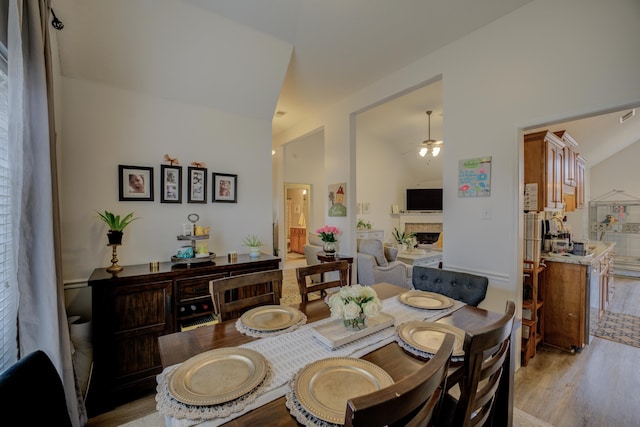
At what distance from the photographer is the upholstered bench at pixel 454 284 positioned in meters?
1.90

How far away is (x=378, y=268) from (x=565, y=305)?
2.01 meters

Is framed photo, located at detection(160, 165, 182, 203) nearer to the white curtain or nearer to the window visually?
the white curtain

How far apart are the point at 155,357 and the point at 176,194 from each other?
4.98 ft

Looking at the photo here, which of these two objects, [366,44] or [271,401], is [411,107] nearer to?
[366,44]

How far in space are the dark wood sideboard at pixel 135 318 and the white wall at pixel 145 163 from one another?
0.32m

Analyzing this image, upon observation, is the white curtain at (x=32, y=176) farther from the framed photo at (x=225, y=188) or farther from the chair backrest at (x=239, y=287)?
the framed photo at (x=225, y=188)

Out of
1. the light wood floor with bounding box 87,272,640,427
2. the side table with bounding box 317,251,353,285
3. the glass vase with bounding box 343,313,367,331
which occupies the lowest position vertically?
the light wood floor with bounding box 87,272,640,427

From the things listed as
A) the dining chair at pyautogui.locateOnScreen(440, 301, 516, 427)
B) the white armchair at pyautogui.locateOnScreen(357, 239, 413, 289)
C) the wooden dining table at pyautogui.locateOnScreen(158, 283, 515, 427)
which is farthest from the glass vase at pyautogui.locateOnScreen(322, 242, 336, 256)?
the dining chair at pyautogui.locateOnScreen(440, 301, 516, 427)

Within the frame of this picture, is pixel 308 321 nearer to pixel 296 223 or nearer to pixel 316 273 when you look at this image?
pixel 316 273

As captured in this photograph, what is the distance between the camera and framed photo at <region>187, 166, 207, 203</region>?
9.24 feet

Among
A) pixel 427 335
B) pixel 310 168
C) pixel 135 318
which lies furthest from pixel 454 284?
pixel 310 168

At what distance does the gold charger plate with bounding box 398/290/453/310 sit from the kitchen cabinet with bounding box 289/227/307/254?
6.80 meters

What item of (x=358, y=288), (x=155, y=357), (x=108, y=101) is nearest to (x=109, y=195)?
(x=108, y=101)

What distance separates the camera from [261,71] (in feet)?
9.55
